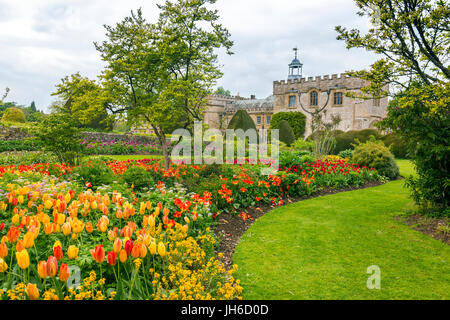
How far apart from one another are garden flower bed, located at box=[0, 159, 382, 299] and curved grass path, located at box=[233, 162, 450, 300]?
1.52 ft

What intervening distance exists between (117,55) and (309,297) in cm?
961

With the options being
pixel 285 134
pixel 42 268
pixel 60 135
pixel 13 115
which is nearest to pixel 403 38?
pixel 42 268

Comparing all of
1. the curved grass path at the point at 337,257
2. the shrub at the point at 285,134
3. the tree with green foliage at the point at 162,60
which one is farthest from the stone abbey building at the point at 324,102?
the curved grass path at the point at 337,257

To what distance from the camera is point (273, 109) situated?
125 ft

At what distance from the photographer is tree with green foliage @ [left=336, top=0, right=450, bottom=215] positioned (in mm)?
4926

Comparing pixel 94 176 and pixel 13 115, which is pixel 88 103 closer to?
pixel 94 176

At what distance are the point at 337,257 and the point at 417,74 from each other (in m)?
3.82

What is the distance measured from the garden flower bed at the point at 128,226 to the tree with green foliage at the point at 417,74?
296 centimetres

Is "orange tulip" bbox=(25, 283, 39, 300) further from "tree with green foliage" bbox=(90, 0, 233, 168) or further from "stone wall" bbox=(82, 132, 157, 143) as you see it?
"stone wall" bbox=(82, 132, 157, 143)

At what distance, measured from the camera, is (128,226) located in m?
2.38

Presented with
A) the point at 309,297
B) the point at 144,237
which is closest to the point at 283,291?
the point at 309,297

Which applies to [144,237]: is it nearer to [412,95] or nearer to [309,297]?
[309,297]

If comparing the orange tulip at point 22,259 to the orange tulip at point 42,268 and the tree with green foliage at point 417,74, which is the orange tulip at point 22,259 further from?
the tree with green foliage at point 417,74

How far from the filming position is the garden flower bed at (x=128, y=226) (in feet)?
6.90
